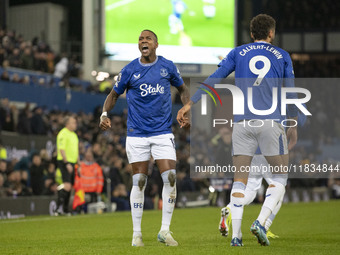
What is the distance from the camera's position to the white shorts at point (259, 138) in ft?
27.1

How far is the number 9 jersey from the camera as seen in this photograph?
8258 millimetres

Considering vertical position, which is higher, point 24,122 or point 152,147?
point 152,147

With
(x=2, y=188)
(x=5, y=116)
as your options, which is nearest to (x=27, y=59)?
(x=5, y=116)

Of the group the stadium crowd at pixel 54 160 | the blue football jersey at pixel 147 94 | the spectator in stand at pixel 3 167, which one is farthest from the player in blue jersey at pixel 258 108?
the stadium crowd at pixel 54 160

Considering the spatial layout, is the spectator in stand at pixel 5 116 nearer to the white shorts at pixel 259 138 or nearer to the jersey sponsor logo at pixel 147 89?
the jersey sponsor logo at pixel 147 89

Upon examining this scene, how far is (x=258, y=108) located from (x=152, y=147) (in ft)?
5.20

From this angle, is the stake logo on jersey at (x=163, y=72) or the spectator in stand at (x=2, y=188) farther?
the spectator in stand at (x=2, y=188)

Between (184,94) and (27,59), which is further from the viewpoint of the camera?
(27,59)

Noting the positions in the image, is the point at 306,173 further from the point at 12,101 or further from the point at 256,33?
the point at 256,33

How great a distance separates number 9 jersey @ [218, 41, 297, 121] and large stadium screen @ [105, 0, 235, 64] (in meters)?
22.0

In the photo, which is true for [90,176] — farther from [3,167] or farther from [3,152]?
[3,167]

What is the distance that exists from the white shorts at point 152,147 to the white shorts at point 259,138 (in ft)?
3.52

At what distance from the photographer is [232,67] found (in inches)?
333

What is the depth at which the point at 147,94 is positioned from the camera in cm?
911
